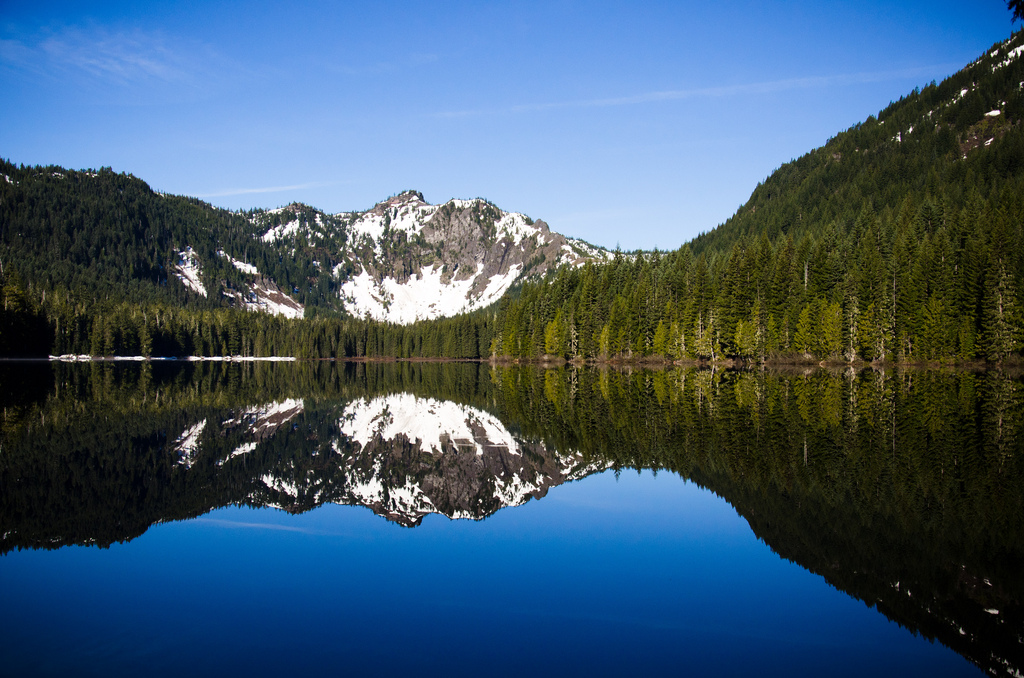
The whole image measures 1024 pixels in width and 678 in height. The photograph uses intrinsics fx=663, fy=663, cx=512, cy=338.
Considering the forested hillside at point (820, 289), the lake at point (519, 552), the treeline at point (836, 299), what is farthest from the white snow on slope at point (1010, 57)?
the lake at point (519, 552)

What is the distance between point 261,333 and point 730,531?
7751 inches

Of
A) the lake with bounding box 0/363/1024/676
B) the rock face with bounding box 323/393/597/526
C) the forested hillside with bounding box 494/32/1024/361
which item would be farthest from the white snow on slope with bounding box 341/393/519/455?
the forested hillside with bounding box 494/32/1024/361

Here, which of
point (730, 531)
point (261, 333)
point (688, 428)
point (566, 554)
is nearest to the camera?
point (566, 554)

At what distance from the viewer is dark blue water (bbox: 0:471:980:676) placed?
8.45m

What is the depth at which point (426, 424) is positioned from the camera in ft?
112

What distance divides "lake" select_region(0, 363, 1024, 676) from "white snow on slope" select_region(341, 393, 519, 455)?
1351 millimetres

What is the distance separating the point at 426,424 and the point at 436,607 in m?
24.3

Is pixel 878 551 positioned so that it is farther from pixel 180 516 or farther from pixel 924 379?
pixel 924 379

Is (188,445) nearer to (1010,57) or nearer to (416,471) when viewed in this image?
(416,471)

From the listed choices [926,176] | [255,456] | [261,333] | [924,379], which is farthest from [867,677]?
[261,333]

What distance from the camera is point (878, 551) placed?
12.3m

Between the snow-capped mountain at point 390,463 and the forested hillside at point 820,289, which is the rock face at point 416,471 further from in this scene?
the forested hillside at point 820,289

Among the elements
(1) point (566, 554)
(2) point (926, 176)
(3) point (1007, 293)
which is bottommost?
(1) point (566, 554)

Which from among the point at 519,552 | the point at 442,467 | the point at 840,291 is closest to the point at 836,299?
the point at 840,291
